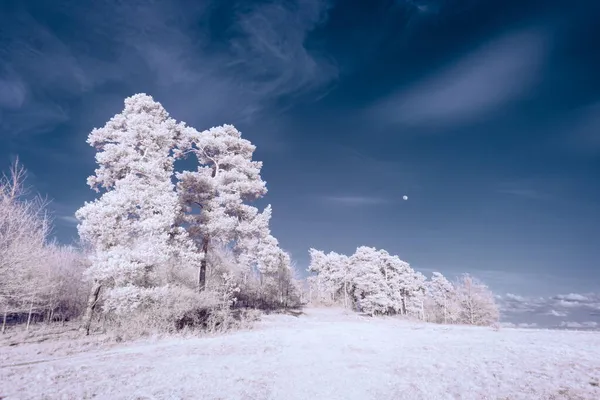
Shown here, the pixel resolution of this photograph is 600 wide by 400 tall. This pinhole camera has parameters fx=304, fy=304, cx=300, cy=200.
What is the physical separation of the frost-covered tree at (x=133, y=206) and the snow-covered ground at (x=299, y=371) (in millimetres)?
3398

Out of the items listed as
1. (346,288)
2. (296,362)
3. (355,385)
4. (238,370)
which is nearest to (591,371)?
(355,385)

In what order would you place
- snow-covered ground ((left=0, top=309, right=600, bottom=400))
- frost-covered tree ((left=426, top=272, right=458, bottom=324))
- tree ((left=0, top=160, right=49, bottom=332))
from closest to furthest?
snow-covered ground ((left=0, top=309, right=600, bottom=400)) < tree ((left=0, top=160, right=49, bottom=332)) < frost-covered tree ((left=426, top=272, right=458, bottom=324))

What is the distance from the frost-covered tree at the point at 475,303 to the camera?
4353 centimetres

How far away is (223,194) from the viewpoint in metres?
21.1

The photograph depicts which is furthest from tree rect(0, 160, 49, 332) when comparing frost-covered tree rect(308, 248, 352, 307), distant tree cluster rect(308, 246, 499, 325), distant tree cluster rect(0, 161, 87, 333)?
frost-covered tree rect(308, 248, 352, 307)

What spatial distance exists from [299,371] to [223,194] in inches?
589

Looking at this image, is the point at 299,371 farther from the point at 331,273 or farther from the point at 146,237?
the point at 331,273

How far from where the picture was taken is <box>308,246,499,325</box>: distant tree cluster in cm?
3847

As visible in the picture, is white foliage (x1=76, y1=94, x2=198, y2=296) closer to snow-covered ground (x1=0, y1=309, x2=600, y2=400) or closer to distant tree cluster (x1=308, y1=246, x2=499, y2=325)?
snow-covered ground (x1=0, y1=309, x2=600, y2=400)

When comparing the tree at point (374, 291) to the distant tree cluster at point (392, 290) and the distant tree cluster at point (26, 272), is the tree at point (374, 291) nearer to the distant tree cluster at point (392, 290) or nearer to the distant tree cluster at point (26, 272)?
the distant tree cluster at point (392, 290)

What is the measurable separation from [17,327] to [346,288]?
46484mm

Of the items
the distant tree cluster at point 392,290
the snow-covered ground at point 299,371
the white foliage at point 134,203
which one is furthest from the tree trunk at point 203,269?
the distant tree cluster at point 392,290

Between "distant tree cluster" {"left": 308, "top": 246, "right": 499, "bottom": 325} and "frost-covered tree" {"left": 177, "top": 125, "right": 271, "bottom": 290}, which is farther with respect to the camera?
"distant tree cluster" {"left": 308, "top": 246, "right": 499, "bottom": 325}

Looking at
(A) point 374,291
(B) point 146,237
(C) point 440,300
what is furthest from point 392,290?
(B) point 146,237
